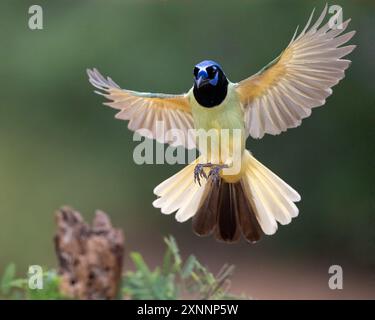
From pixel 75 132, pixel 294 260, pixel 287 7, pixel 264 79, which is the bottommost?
pixel 294 260

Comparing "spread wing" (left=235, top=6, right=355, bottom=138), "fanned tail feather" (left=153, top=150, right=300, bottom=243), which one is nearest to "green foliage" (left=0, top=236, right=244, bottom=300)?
"fanned tail feather" (left=153, top=150, right=300, bottom=243)

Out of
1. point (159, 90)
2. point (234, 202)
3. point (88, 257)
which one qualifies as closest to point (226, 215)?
point (234, 202)

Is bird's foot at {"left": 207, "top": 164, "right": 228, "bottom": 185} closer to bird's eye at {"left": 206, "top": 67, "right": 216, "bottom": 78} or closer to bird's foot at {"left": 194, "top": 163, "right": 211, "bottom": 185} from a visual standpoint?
bird's foot at {"left": 194, "top": 163, "right": 211, "bottom": 185}

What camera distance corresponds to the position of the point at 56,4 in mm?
3574

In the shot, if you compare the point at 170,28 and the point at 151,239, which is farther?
the point at 151,239

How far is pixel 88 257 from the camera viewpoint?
187cm

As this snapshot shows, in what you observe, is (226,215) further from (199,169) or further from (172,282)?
(172,282)

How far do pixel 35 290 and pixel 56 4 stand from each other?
80.5 inches

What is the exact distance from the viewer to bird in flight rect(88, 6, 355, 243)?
1.33m

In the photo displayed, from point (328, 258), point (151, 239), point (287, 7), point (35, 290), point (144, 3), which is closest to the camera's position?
point (35, 290)

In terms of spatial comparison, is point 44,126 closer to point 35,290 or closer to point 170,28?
point 170,28

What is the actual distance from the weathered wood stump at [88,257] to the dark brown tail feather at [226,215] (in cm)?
49

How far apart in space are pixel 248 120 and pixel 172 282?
2.22 ft

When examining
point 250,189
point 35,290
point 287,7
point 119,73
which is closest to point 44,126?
point 119,73
